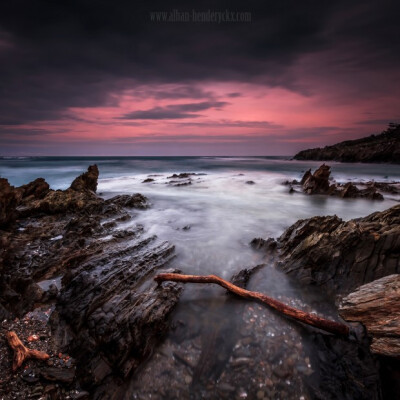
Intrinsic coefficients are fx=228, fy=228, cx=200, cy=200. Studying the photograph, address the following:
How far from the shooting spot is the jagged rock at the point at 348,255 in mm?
4664

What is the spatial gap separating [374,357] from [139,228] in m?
6.95

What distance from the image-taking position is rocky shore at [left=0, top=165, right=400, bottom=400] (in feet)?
9.98

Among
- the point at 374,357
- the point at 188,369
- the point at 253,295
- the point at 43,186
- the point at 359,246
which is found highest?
the point at 43,186

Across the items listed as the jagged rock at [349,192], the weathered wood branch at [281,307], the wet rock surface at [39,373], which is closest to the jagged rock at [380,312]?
the weathered wood branch at [281,307]

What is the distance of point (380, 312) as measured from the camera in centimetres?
317

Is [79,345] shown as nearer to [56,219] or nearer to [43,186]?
[56,219]

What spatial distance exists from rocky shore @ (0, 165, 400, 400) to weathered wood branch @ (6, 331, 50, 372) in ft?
0.25

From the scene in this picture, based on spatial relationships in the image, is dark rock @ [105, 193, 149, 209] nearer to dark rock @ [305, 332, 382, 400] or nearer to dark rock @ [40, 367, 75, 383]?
dark rock @ [40, 367, 75, 383]

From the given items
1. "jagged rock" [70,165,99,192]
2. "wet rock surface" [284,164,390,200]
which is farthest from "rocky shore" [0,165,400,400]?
"wet rock surface" [284,164,390,200]

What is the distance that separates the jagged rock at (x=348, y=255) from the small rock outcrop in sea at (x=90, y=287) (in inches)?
121

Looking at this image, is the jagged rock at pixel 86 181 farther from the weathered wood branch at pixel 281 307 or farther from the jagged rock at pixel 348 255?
the jagged rock at pixel 348 255

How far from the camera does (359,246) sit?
5016 mm

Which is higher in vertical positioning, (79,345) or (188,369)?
(79,345)

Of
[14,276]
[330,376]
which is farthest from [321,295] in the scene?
[14,276]
